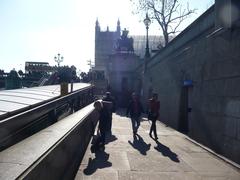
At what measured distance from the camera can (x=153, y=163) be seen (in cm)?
789

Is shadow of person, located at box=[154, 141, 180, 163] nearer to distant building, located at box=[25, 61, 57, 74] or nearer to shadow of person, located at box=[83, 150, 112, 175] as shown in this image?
shadow of person, located at box=[83, 150, 112, 175]

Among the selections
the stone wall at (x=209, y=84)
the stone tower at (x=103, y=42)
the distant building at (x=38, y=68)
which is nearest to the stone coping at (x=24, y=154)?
the stone wall at (x=209, y=84)

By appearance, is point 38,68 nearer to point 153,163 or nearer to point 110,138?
point 110,138

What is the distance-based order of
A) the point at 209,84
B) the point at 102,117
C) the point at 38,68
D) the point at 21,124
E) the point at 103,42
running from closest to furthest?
1. the point at 21,124
2. the point at 102,117
3. the point at 209,84
4. the point at 38,68
5. the point at 103,42

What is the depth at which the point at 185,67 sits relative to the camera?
1389cm

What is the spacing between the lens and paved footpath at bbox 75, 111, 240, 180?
6.70 m

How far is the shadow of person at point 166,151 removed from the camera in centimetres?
856

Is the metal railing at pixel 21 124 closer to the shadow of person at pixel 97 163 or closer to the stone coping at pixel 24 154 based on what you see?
the stone coping at pixel 24 154

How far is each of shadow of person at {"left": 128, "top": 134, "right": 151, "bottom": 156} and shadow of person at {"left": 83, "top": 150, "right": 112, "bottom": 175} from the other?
1225 mm

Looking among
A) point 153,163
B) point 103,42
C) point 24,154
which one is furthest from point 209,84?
point 103,42

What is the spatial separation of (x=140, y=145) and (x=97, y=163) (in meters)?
3.04

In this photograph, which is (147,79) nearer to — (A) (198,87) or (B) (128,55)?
(A) (198,87)

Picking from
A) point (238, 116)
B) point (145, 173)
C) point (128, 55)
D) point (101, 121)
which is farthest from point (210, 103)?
point (128, 55)

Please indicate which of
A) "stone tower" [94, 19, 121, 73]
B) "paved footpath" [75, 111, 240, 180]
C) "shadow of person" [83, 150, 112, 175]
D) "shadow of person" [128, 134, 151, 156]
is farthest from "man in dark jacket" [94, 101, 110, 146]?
"stone tower" [94, 19, 121, 73]
